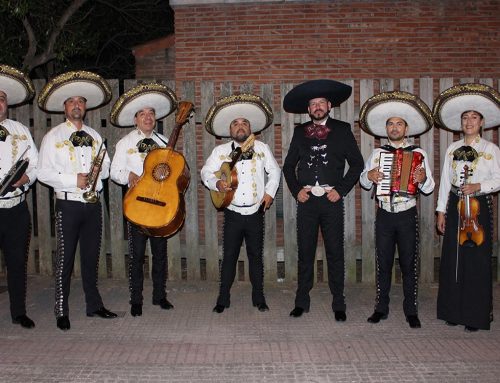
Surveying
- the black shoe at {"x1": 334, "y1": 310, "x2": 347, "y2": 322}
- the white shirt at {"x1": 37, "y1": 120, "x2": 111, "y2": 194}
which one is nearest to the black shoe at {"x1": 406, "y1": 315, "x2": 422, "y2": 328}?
the black shoe at {"x1": 334, "y1": 310, "x2": 347, "y2": 322}

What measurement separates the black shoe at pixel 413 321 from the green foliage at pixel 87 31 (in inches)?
324

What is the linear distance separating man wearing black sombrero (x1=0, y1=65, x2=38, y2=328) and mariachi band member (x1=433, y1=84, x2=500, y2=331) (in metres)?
4.33

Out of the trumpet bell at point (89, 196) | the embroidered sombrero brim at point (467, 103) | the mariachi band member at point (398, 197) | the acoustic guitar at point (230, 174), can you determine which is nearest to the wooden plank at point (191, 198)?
the acoustic guitar at point (230, 174)

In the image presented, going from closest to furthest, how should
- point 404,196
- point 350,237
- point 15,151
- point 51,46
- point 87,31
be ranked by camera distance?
1. point 404,196
2. point 15,151
3. point 350,237
4. point 51,46
5. point 87,31

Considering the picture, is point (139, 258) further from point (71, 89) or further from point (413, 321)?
point (413, 321)

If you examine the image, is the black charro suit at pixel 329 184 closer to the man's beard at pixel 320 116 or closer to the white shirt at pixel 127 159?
the man's beard at pixel 320 116

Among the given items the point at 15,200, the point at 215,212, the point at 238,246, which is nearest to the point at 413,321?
the point at 238,246

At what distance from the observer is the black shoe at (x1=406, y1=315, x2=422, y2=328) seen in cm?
584

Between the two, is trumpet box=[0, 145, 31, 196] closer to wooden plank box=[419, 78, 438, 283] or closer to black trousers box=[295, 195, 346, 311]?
black trousers box=[295, 195, 346, 311]

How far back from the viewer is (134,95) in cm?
622

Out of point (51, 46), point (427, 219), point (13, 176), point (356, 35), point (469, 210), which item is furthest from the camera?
point (51, 46)

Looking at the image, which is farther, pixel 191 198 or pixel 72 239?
pixel 191 198

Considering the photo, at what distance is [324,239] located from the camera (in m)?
6.19

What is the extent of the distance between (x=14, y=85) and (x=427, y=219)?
5.13 m
